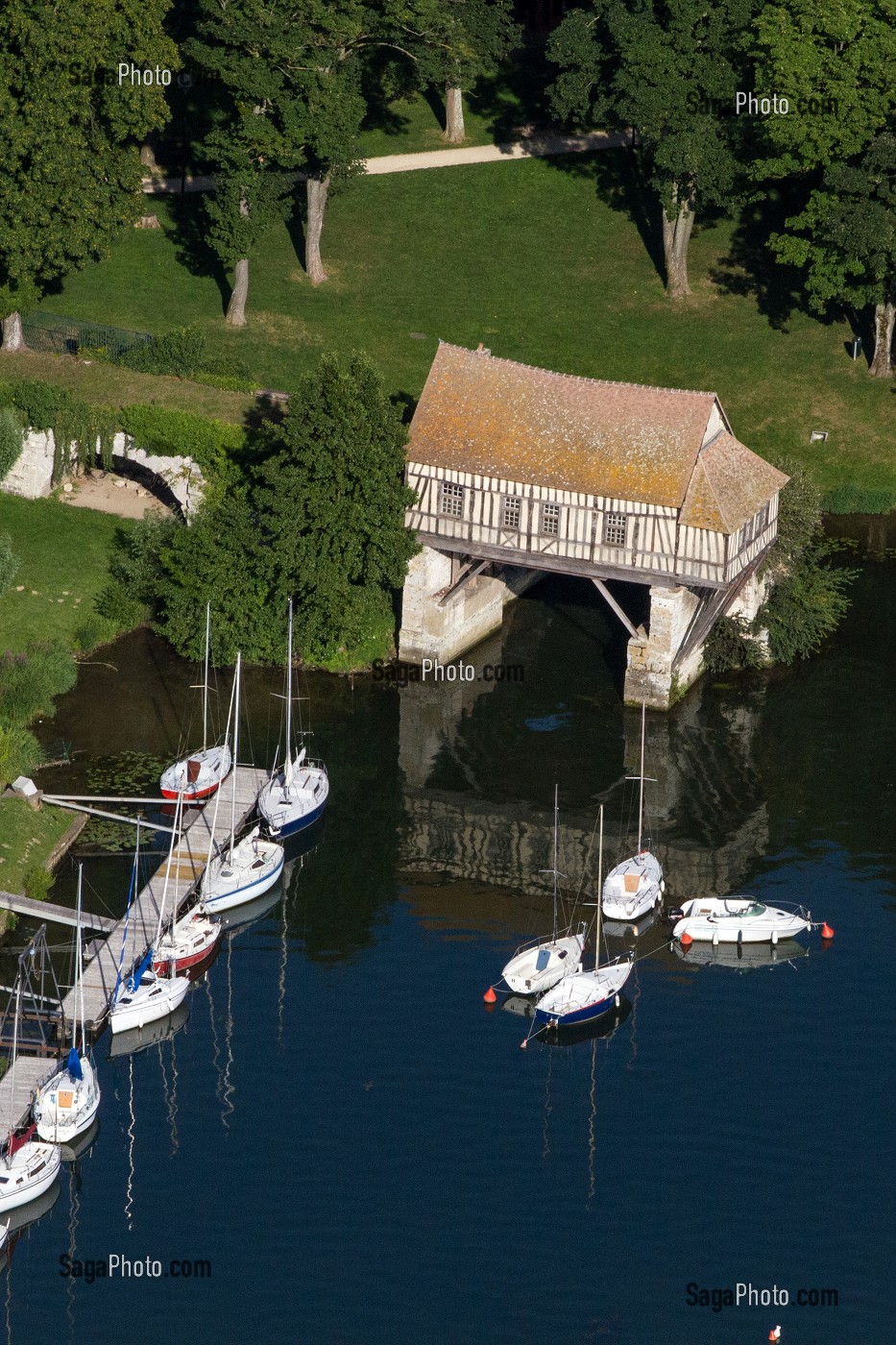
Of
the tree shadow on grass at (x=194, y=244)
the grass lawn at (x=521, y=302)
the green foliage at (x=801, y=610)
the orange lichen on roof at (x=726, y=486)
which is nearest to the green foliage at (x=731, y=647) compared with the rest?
the green foliage at (x=801, y=610)

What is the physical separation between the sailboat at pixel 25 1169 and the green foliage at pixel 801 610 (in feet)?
119

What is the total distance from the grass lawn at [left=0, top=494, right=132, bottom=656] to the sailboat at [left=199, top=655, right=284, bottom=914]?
46.6 ft

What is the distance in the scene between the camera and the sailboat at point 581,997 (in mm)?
62219

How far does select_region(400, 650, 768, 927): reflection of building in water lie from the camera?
231 ft

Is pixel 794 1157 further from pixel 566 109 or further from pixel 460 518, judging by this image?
pixel 566 109

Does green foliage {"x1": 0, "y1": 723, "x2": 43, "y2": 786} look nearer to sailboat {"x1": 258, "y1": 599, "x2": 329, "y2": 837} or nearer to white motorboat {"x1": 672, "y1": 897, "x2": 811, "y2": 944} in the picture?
sailboat {"x1": 258, "y1": 599, "x2": 329, "y2": 837}

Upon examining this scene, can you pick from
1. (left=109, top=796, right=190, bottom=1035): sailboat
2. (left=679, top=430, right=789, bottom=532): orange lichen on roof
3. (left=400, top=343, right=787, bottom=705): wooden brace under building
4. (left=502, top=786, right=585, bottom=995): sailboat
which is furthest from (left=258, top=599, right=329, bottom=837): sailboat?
(left=679, top=430, right=789, bottom=532): orange lichen on roof

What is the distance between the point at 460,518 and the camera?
79.1 meters

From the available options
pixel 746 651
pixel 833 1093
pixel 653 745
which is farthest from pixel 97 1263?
pixel 746 651

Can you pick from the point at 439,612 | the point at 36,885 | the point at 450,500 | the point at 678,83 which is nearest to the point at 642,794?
the point at 439,612

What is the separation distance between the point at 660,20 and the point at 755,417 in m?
18.6

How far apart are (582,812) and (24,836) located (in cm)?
1799

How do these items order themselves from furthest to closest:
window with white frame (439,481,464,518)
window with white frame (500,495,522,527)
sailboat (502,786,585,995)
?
window with white frame (439,481,464,518)
window with white frame (500,495,522,527)
sailboat (502,786,585,995)

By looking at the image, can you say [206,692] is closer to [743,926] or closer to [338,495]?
[338,495]
